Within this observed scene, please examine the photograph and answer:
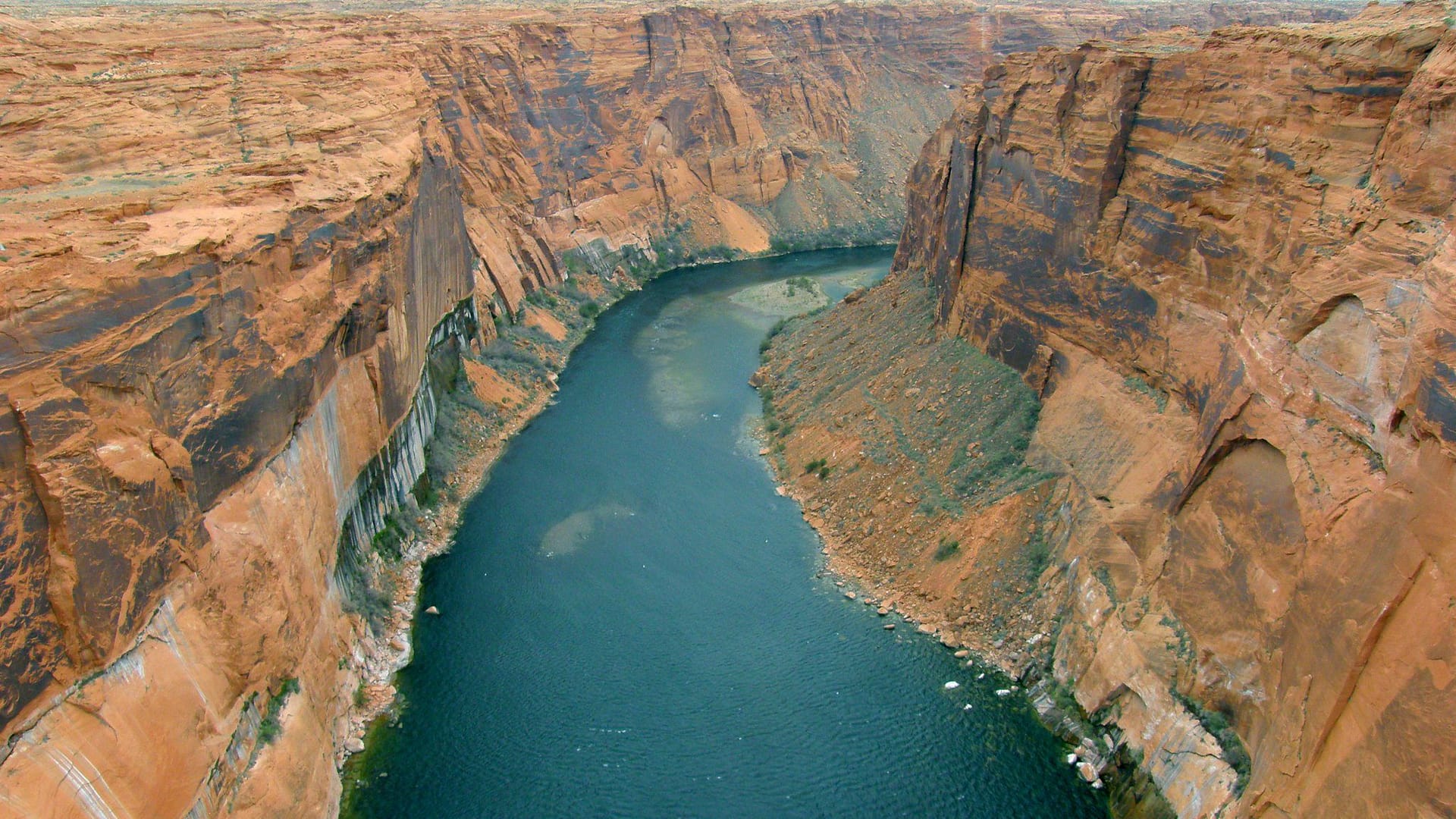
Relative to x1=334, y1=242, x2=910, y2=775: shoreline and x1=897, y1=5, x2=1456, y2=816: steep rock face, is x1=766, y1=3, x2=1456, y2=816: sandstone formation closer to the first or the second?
x1=897, y1=5, x2=1456, y2=816: steep rock face

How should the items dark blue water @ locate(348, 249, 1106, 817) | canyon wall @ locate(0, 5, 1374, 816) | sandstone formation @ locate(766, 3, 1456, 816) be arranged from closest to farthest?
canyon wall @ locate(0, 5, 1374, 816), sandstone formation @ locate(766, 3, 1456, 816), dark blue water @ locate(348, 249, 1106, 817)

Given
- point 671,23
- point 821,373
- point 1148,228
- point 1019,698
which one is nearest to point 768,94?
point 671,23

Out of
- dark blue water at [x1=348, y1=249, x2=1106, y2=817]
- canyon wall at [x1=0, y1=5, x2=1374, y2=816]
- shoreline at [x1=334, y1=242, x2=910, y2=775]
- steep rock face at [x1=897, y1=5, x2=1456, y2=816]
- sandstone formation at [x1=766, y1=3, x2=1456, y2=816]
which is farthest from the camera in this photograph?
shoreline at [x1=334, y1=242, x2=910, y2=775]

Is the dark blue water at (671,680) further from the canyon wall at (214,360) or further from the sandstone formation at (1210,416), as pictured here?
the canyon wall at (214,360)

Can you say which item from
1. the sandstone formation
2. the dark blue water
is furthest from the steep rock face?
the dark blue water

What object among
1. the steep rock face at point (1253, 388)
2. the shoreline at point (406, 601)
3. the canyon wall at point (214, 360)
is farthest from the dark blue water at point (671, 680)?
the steep rock face at point (1253, 388)

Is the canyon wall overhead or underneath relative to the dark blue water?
overhead
